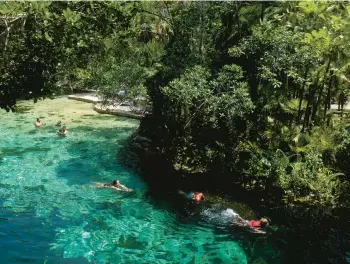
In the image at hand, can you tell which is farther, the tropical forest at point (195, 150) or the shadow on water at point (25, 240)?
the shadow on water at point (25, 240)

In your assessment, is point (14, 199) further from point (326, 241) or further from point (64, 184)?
point (326, 241)

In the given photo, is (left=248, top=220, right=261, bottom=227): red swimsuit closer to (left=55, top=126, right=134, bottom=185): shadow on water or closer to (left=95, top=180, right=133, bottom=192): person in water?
(left=95, top=180, right=133, bottom=192): person in water

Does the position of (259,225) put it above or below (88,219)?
above

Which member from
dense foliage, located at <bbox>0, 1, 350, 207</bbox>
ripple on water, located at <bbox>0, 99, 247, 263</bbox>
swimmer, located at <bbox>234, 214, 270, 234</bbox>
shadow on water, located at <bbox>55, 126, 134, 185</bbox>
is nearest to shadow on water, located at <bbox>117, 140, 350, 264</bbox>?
swimmer, located at <bbox>234, 214, 270, 234</bbox>

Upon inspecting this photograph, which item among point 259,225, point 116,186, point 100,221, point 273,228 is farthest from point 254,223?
point 116,186

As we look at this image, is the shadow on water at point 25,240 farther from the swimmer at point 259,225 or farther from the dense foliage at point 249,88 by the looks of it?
the swimmer at point 259,225

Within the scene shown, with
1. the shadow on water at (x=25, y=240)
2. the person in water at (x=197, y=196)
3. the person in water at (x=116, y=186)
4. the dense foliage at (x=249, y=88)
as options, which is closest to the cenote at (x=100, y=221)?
the shadow on water at (x=25, y=240)

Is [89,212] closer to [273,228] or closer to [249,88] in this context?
[273,228]
